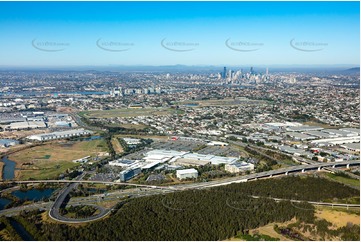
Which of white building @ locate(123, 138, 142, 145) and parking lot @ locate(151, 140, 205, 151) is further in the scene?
white building @ locate(123, 138, 142, 145)

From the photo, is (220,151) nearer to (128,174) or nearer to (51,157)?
(128,174)

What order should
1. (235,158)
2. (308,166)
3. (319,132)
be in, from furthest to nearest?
(319,132) < (235,158) < (308,166)

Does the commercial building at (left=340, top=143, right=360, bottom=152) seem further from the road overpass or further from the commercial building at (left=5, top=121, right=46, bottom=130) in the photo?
the commercial building at (left=5, top=121, right=46, bottom=130)

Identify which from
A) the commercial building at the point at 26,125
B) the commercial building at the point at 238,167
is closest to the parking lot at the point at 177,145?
the commercial building at the point at 238,167

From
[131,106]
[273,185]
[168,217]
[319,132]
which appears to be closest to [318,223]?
[273,185]

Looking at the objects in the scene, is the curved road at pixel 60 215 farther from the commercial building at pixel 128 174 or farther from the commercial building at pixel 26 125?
the commercial building at pixel 26 125

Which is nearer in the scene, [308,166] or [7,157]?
[308,166]

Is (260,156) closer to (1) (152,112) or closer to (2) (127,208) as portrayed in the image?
(2) (127,208)

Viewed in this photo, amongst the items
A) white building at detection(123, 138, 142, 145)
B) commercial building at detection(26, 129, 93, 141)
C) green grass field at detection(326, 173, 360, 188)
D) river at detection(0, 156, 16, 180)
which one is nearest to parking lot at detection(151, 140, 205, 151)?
white building at detection(123, 138, 142, 145)

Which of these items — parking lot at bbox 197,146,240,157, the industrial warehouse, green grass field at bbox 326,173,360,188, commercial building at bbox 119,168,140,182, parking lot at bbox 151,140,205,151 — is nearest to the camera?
green grass field at bbox 326,173,360,188

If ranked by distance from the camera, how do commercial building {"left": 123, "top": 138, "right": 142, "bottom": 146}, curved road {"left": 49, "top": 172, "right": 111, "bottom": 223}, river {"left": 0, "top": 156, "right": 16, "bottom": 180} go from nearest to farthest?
curved road {"left": 49, "top": 172, "right": 111, "bottom": 223}, river {"left": 0, "top": 156, "right": 16, "bottom": 180}, commercial building {"left": 123, "top": 138, "right": 142, "bottom": 146}
